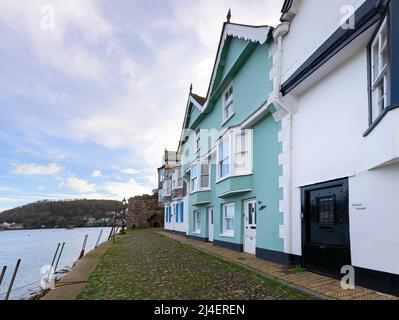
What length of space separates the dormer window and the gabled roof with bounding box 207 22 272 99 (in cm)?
113

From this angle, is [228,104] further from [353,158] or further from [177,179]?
[177,179]

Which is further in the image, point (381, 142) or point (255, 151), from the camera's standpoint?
point (255, 151)

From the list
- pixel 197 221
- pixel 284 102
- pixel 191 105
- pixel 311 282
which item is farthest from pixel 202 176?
pixel 311 282

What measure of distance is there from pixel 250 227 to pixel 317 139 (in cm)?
515

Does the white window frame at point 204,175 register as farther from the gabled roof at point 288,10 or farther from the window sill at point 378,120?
the window sill at point 378,120

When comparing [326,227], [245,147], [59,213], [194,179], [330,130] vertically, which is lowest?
[59,213]

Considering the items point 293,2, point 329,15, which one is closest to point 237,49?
point 293,2

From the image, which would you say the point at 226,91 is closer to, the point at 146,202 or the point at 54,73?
the point at 54,73

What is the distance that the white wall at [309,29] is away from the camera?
6715mm

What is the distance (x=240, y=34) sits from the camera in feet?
37.7

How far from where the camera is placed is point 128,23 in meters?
9.91

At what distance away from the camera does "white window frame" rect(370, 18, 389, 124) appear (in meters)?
5.20

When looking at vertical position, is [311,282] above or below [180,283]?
above
